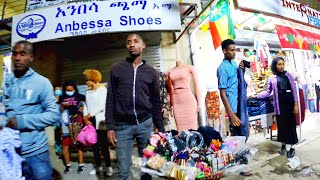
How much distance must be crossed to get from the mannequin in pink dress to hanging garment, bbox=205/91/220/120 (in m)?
1.47

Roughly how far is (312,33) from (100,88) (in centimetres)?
687

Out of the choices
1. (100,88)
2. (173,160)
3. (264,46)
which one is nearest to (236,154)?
(173,160)

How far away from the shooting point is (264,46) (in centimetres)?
736

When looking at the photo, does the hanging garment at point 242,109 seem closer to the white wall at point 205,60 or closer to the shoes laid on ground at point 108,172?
the shoes laid on ground at point 108,172

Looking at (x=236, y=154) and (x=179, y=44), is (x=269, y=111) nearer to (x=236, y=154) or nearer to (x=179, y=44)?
(x=179, y=44)

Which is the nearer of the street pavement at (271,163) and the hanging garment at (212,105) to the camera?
the street pavement at (271,163)

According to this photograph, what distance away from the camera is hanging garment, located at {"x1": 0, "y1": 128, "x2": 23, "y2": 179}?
1982mm

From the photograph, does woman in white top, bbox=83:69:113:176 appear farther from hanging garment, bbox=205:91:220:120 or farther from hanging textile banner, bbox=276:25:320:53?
hanging textile banner, bbox=276:25:320:53

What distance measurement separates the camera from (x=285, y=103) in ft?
16.0

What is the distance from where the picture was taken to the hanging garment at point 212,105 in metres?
6.41

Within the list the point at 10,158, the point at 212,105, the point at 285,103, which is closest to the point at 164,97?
the point at 212,105

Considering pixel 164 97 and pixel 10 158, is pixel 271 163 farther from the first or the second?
pixel 10 158

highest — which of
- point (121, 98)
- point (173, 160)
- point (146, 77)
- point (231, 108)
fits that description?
point (146, 77)


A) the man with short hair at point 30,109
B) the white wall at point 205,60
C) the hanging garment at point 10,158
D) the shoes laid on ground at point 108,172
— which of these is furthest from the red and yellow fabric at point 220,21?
the hanging garment at point 10,158
